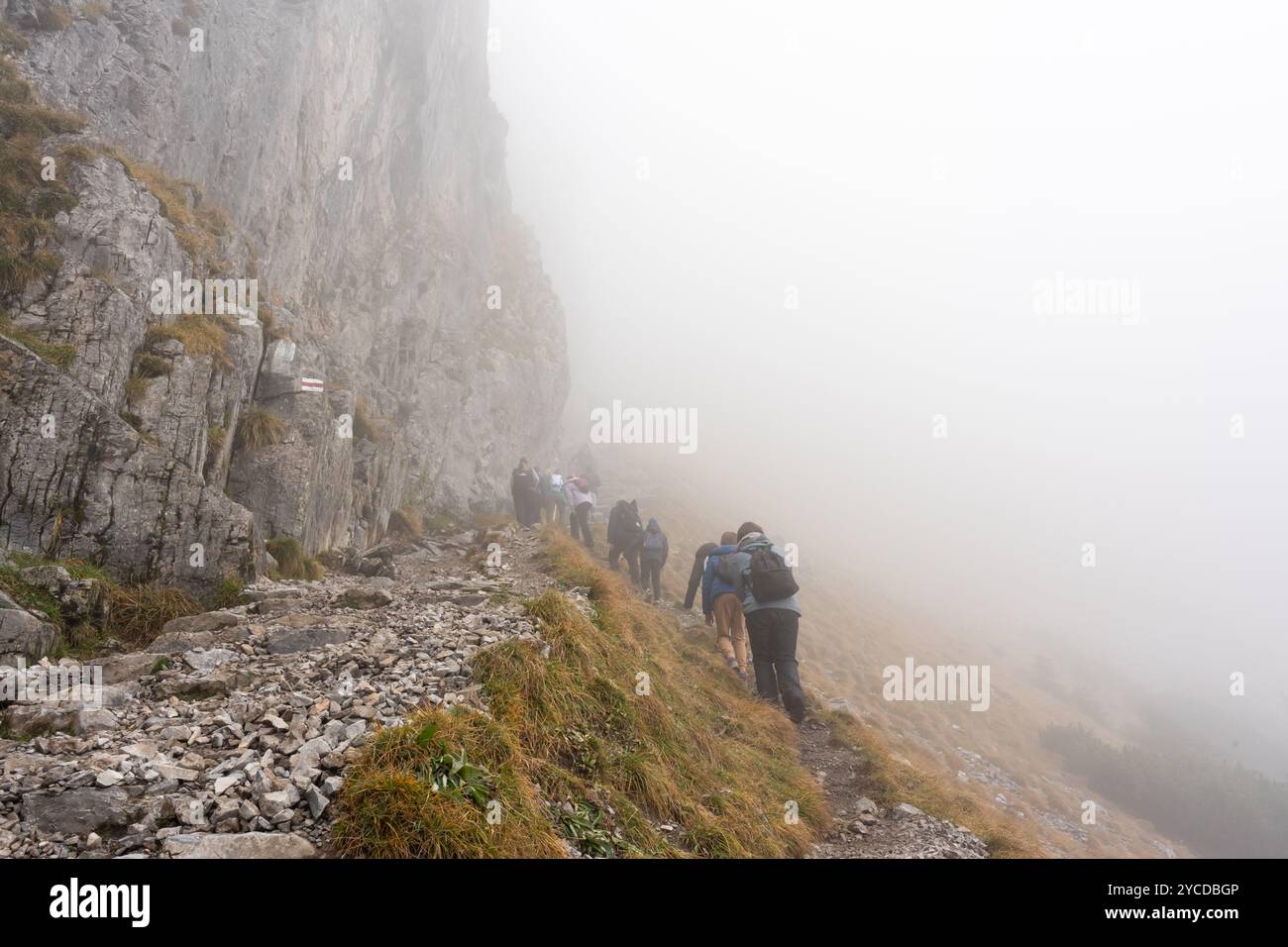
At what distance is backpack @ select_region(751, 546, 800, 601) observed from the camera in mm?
12234

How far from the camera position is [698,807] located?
769cm

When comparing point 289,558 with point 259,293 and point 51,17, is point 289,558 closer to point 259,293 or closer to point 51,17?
point 259,293

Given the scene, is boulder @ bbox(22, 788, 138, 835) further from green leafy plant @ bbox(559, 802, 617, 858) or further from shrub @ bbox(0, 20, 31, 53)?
shrub @ bbox(0, 20, 31, 53)

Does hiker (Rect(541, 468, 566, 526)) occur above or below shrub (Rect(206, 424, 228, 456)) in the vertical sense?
below

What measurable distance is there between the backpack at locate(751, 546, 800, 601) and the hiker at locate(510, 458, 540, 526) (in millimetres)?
15718

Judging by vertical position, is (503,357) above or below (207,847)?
above

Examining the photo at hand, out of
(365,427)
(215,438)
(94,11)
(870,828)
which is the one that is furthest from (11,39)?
(870,828)

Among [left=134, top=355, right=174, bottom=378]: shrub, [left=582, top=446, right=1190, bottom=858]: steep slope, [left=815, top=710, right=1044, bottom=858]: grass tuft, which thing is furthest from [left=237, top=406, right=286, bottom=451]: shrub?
[left=582, top=446, right=1190, bottom=858]: steep slope

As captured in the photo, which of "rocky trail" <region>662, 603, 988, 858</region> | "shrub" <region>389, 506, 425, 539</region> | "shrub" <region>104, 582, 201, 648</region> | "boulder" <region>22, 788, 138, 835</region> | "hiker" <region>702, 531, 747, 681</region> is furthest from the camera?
"shrub" <region>389, 506, 425, 539</region>

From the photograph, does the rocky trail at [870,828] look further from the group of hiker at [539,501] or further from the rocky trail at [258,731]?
the group of hiker at [539,501]

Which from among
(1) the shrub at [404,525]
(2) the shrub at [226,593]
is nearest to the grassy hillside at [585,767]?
(2) the shrub at [226,593]
